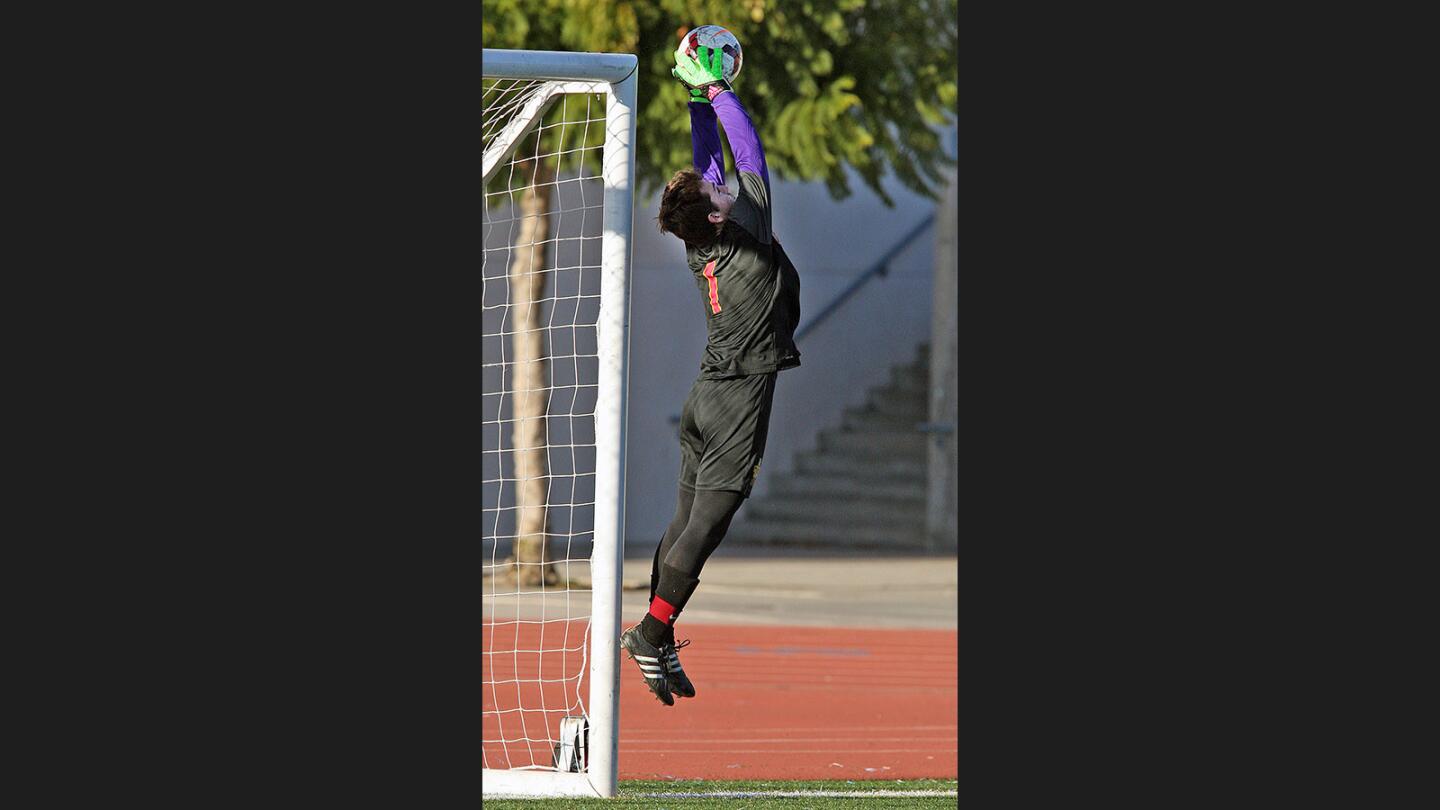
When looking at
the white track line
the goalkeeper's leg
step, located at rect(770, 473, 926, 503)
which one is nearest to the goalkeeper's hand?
the goalkeeper's leg

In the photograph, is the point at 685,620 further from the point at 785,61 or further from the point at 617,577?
the point at 617,577

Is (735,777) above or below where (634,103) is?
below

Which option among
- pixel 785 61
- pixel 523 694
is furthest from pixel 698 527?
pixel 785 61

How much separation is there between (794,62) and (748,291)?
6.08 meters

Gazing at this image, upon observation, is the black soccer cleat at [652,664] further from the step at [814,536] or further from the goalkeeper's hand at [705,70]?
the step at [814,536]

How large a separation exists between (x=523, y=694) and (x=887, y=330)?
981 cm

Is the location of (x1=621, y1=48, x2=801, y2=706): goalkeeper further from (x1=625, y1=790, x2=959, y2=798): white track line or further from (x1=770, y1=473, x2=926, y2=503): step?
(x1=770, y1=473, x2=926, y2=503): step

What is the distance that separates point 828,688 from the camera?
31.7 ft

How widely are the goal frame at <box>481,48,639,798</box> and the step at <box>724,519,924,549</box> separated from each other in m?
11.4

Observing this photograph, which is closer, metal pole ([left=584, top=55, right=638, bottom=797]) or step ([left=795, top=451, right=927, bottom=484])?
metal pole ([left=584, top=55, right=638, bottom=797])

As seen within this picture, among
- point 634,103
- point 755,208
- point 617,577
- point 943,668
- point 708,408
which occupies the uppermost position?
point 634,103

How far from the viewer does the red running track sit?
24.6ft

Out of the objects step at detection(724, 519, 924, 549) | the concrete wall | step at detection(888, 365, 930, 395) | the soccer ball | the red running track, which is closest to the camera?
the soccer ball

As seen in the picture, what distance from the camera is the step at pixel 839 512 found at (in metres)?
17.4
